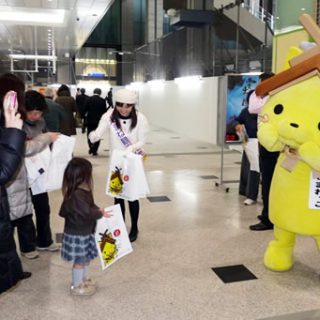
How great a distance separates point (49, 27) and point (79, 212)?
8543 millimetres

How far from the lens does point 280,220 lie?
271cm

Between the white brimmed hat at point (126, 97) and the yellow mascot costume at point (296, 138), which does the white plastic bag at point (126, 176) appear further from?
the yellow mascot costume at point (296, 138)

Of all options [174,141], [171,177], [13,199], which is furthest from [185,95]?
[13,199]

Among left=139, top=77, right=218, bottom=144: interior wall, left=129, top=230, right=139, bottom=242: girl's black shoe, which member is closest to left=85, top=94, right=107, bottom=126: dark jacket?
left=139, top=77, right=218, bottom=144: interior wall

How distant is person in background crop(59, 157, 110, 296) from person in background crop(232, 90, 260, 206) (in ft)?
7.94

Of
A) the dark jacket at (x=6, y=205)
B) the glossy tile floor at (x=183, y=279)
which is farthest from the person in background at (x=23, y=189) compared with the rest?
the dark jacket at (x=6, y=205)

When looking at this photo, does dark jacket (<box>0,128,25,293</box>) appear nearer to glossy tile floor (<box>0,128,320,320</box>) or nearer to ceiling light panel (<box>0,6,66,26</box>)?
glossy tile floor (<box>0,128,320,320</box>)

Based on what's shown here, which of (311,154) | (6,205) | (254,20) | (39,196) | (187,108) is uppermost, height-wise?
(254,20)

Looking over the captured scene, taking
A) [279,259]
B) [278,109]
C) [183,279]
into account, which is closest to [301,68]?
[278,109]

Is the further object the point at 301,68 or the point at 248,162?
the point at 248,162

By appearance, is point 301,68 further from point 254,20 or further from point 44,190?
point 254,20

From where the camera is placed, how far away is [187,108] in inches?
435

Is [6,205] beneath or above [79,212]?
above

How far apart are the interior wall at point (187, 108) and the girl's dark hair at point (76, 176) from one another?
23.3 ft
